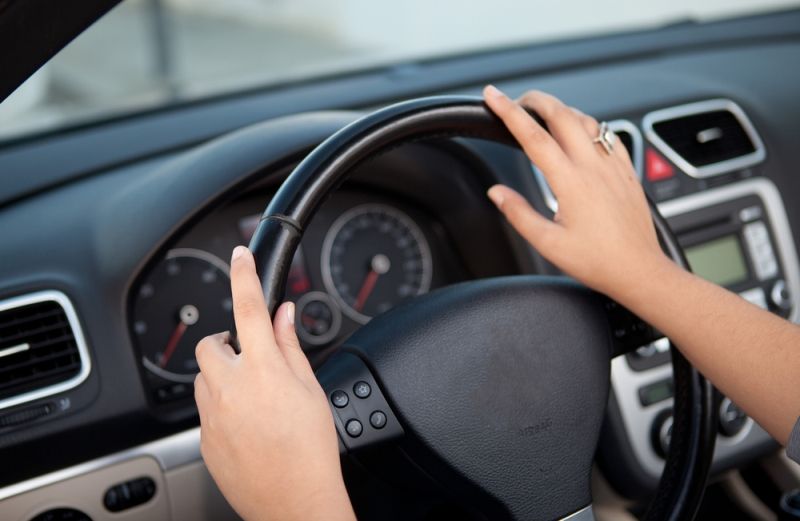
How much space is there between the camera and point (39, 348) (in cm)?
138

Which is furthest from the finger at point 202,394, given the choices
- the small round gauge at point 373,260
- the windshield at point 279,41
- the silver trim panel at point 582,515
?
the small round gauge at point 373,260

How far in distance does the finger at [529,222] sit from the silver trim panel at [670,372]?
0.38m

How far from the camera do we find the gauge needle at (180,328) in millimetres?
1519

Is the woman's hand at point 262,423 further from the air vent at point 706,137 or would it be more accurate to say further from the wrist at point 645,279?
the air vent at point 706,137

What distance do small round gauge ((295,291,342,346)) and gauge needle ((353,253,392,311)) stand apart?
0.05m

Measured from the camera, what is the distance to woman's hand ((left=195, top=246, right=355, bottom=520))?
92cm

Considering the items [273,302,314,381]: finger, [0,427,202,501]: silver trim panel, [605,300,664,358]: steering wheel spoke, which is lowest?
[0,427,202,501]: silver trim panel

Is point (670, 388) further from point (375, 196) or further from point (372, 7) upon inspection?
point (372, 7)

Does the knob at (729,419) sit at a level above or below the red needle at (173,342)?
below

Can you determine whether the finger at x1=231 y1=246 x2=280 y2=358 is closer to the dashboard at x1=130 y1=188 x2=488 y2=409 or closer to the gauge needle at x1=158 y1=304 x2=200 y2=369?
the dashboard at x1=130 y1=188 x2=488 y2=409

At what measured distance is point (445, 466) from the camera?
1148mm

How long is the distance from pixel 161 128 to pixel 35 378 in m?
0.59

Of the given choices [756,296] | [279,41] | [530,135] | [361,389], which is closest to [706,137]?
[756,296]

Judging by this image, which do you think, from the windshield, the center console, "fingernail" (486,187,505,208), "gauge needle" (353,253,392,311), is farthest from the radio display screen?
the windshield
